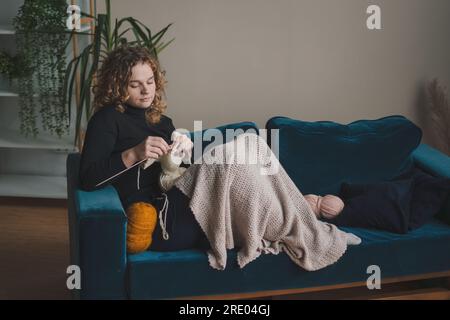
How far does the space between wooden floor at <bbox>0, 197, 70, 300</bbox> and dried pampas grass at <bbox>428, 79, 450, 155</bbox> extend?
2059mm

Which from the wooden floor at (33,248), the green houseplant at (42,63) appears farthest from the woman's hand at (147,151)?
the green houseplant at (42,63)

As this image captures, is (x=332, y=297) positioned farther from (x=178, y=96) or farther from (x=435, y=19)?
(x=435, y=19)

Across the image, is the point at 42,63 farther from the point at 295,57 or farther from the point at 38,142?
the point at 295,57

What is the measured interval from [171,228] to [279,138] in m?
0.69

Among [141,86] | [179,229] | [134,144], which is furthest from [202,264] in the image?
[141,86]

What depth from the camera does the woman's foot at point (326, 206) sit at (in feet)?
9.59

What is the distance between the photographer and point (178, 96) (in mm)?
4172

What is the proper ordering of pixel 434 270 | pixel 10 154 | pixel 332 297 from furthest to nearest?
1. pixel 10 154
2. pixel 332 297
3. pixel 434 270

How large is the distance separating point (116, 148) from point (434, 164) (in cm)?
131

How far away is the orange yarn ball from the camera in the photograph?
101 inches

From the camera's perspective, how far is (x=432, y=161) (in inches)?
126

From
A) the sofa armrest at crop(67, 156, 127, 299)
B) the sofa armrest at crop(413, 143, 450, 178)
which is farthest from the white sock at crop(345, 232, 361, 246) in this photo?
the sofa armrest at crop(67, 156, 127, 299)

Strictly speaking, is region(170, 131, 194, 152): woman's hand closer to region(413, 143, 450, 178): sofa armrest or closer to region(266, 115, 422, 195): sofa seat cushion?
region(266, 115, 422, 195): sofa seat cushion
